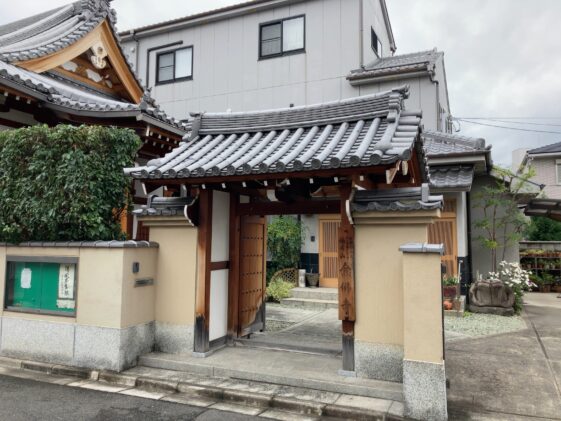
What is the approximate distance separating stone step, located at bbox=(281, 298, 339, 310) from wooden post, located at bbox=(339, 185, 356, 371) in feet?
20.1

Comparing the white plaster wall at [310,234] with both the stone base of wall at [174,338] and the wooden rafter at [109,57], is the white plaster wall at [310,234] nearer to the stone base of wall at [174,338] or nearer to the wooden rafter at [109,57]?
the wooden rafter at [109,57]

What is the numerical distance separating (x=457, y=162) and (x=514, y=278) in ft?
11.4

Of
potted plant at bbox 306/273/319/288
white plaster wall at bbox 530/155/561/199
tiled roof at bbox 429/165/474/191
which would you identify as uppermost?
white plaster wall at bbox 530/155/561/199

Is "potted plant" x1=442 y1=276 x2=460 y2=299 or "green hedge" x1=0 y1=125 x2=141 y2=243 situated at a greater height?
"green hedge" x1=0 y1=125 x2=141 y2=243

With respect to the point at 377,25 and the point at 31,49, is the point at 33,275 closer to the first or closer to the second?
the point at 31,49

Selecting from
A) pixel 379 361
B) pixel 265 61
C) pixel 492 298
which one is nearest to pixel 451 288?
pixel 492 298

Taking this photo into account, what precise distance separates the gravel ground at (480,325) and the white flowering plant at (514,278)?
869mm

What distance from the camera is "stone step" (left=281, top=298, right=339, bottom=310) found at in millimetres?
11594

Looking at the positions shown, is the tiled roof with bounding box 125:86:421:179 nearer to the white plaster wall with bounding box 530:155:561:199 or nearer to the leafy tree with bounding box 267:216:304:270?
the leafy tree with bounding box 267:216:304:270

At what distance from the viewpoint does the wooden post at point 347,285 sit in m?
5.44

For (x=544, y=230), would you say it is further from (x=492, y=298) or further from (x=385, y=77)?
(x=385, y=77)

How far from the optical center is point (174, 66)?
1734 cm

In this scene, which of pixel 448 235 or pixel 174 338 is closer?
pixel 174 338

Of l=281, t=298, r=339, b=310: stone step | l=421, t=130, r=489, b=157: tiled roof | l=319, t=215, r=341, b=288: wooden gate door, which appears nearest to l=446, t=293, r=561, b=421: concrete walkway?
l=281, t=298, r=339, b=310: stone step
